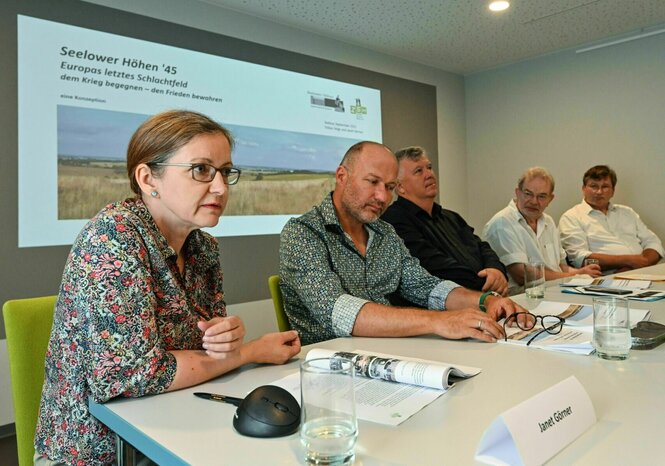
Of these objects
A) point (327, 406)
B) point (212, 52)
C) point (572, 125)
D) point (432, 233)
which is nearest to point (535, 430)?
point (327, 406)

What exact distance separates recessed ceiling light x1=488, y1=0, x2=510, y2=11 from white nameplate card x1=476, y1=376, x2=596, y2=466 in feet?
11.2

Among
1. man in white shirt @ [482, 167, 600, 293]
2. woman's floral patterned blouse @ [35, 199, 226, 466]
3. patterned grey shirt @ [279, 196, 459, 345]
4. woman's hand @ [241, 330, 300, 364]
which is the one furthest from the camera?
man in white shirt @ [482, 167, 600, 293]

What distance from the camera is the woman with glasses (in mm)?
972

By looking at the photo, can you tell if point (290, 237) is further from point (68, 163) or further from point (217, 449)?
point (68, 163)

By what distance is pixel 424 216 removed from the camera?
2.71 m

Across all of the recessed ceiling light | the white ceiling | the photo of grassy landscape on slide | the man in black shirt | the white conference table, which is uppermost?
the white ceiling

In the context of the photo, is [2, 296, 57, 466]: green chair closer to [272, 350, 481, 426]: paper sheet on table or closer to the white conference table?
the white conference table

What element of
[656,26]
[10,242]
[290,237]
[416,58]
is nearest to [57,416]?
[290,237]

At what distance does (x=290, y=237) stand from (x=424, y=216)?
123 centimetres

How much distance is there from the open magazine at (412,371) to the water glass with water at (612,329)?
0.33m

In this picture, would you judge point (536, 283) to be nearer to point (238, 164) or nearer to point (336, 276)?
point (336, 276)

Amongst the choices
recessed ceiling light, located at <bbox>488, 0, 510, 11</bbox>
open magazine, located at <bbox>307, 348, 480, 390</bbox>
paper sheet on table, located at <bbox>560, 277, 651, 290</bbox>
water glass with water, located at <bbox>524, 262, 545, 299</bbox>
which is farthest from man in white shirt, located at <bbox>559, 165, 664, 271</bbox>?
open magazine, located at <bbox>307, 348, 480, 390</bbox>

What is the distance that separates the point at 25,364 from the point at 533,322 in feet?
4.45

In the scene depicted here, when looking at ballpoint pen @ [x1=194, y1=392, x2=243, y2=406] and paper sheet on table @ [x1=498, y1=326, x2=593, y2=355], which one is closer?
ballpoint pen @ [x1=194, y1=392, x2=243, y2=406]
